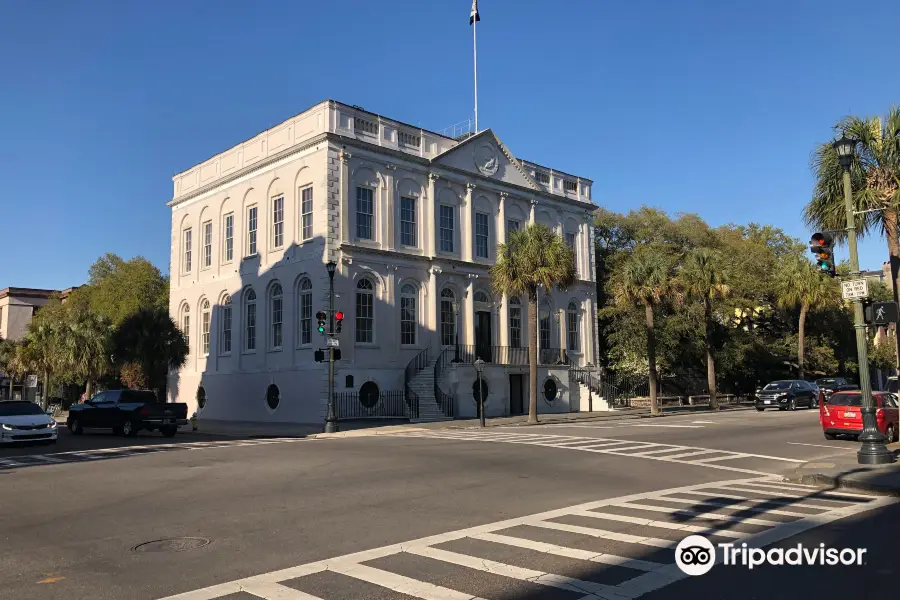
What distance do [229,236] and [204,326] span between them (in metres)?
5.78

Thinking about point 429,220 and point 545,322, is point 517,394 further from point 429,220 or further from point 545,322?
point 429,220

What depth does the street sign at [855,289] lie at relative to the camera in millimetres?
15156

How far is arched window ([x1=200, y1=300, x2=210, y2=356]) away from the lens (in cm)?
4369

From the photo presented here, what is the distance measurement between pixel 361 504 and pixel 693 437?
1555cm

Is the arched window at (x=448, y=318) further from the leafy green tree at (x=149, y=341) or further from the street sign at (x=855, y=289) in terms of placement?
the street sign at (x=855, y=289)

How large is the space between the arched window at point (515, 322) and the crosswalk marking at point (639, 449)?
63.2ft

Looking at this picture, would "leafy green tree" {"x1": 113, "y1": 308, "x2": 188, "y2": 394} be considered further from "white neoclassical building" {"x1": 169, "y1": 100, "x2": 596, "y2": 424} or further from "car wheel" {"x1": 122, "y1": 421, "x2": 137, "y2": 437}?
"car wheel" {"x1": 122, "y1": 421, "x2": 137, "y2": 437}

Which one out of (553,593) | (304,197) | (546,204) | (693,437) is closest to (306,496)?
(553,593)

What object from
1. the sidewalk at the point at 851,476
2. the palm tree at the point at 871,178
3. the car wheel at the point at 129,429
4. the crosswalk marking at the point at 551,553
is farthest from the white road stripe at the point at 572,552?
the car wheel at the point at 129,429

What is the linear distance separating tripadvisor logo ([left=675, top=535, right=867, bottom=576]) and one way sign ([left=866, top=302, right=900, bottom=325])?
8864 mm

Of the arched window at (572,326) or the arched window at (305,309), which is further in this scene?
the arched window at (572,326)

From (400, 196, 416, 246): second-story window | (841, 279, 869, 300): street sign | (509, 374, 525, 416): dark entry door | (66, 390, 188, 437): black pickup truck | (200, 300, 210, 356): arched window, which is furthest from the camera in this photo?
(200, 300, 210, 356): arched window

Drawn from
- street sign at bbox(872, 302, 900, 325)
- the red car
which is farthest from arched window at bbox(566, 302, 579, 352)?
street sign at bbox(872, 302, 900, 325)

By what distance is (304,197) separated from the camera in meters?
37.2
